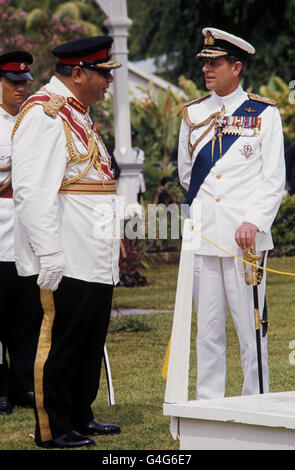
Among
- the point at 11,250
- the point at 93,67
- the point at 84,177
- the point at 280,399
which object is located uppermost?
the point at 93,67

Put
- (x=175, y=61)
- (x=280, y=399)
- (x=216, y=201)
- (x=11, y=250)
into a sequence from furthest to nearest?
(x=175, y=61), (x=11, y=250), (x=216, y=201), (x=280, y=399)

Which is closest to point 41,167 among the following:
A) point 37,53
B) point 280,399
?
point 280,399

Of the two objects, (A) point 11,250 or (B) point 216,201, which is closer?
(B) point 216,201

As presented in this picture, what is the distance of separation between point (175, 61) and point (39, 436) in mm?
25977

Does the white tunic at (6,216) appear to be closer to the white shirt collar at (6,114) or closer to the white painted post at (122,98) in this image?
the white shirt collar at (6,114)

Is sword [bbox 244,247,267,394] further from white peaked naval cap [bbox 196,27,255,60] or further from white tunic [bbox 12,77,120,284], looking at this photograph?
white peaked naval cap [bbox 196,27,255,60]

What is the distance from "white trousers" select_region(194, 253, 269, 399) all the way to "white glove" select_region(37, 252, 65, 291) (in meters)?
0.89

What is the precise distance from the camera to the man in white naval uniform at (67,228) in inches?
191

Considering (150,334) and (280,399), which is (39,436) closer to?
(280,399)

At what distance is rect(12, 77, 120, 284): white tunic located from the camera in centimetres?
484

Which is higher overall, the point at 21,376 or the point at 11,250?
the point at 11,250

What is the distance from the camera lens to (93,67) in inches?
201

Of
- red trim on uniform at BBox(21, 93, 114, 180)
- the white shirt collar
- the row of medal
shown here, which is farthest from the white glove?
the white shirt collar

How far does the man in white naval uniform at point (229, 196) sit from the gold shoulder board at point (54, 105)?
86cm
